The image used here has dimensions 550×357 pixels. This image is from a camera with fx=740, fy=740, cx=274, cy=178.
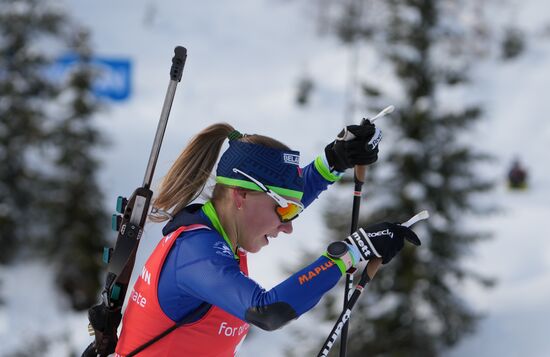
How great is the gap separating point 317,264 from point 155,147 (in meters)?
0.88

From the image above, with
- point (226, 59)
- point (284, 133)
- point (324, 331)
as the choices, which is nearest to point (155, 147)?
point (324, 331)

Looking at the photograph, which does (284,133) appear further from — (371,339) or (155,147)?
(155,147)

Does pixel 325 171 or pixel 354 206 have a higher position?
pixel 325 171

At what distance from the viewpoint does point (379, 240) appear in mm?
2812

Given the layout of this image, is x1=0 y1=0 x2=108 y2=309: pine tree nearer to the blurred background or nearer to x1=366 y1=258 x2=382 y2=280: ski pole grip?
the blurred background

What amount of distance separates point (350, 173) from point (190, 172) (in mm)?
11488

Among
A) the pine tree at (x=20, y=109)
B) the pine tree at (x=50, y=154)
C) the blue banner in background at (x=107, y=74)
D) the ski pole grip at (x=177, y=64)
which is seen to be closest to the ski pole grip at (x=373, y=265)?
the ski pole grip at (x=177, y=64)

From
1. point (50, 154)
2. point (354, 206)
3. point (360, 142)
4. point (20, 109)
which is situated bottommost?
point (354, 206)

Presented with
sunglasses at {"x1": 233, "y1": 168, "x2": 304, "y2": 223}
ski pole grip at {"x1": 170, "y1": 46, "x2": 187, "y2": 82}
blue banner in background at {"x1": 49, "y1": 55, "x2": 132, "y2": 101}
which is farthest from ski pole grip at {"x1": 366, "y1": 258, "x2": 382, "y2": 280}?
blue banner in background at {"x1": 49, "y1": 55, "x2": 132, "y2": 101}

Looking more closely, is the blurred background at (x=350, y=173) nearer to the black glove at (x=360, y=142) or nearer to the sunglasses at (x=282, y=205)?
the black glove at (x=360, y=142)

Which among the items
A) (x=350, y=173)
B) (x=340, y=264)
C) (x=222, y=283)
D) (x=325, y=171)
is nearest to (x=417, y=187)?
(x=350, y=173)

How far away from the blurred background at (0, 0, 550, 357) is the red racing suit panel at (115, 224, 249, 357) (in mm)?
2666

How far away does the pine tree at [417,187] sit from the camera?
1448 cm

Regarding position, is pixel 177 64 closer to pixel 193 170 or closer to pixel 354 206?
pixel 193 170
